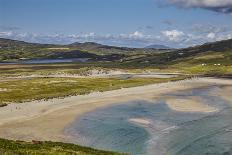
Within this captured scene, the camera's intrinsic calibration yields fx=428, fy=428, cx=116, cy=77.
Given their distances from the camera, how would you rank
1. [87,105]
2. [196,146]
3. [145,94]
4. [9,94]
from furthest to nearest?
[145,94]
[9,94]
[87,105]
[196,146]

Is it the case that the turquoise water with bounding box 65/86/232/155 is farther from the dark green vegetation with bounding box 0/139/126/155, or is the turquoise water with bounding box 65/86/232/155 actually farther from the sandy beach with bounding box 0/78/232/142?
the dark green vegetation with bounding box 0/139/126/155

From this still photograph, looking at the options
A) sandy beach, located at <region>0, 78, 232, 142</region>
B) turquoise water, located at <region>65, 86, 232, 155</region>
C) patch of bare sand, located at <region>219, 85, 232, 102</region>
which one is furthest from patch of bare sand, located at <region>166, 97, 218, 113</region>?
patch of bare sand, located at <region>219, 85, 232, 102</region>

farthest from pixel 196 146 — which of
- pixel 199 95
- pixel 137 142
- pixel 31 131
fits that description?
pixel 199 95

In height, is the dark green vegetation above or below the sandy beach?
above

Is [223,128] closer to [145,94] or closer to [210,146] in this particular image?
[210,146]

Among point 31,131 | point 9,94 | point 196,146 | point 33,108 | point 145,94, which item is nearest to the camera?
point 196,146

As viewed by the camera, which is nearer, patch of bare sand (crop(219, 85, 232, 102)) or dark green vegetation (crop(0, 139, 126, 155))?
dark green vegetation (crop(0, 139, 126, 155))

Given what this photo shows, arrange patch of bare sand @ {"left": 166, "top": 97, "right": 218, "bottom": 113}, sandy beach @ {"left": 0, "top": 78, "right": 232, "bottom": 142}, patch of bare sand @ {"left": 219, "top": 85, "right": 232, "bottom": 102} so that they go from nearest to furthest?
sandy beach @ {"left": 0, "top": 78, "right": 232, "bottom": 142}, patch of bare sand @ {"left": 166, "top": 97, "right": 218, "bottom": 113}, patch of bare sand @ {"left": 219, "top": 85, "right": 232, "bottom": 102}
